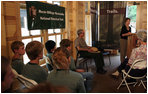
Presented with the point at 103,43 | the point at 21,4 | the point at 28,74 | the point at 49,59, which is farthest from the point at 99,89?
the point at 103,43

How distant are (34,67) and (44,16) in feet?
5.84

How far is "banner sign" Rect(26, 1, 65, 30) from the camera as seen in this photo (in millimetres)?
2871

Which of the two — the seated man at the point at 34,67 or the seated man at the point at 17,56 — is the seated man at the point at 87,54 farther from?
the seated man at the point at 34,67

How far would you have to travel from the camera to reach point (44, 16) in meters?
3.26

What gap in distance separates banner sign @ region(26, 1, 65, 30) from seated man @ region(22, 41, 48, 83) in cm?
119

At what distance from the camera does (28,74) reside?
5.63ft

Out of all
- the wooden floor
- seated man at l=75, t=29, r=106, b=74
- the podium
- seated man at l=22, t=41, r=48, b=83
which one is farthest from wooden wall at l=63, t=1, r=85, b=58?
seated man at l=22, t=41, r=48, b=83

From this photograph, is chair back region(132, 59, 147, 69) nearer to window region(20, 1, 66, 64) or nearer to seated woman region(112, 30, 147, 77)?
seated woman region(112, 30, 147, 77)

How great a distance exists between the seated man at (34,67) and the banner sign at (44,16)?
1193mm

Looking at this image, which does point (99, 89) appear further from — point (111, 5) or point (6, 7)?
point (111, 5)

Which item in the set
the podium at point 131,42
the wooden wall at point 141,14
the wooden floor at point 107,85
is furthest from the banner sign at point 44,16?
the wooden wall at point 141,14

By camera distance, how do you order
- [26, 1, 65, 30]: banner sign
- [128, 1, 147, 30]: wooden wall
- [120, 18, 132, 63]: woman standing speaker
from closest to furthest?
[26, 1, 65, 30]: banner sign → [120, 18, 132, 63]: woman standing speaker → [128, 1, 147, 30]: wooden wall

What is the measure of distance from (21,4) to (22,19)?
0.27m

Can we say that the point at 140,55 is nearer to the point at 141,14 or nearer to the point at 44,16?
the point at 44,16
